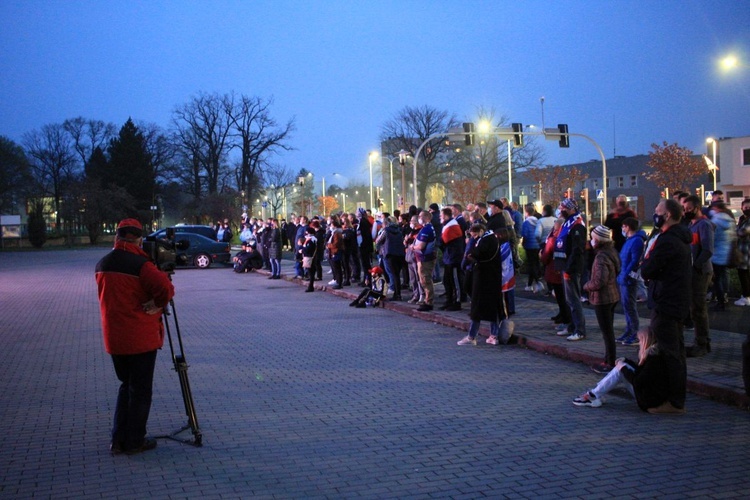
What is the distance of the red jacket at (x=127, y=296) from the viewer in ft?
20.4

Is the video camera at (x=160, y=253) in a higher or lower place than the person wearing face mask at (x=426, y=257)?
higher

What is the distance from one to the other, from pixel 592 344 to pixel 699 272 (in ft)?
5.86

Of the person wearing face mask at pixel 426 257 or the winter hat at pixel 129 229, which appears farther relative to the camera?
the person wearing face mask at pixel 426 257

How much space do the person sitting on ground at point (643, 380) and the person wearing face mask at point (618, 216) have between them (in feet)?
20.3

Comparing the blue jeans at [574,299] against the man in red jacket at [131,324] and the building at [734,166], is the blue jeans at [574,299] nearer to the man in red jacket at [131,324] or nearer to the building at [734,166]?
the man in red jacket at [131,324]

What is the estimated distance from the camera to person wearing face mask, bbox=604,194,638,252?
13.4 meters

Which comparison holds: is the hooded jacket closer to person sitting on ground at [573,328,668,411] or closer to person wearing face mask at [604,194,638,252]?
person sitting on ground at [573,328,668,411]

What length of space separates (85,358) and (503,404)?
6569 millimetres

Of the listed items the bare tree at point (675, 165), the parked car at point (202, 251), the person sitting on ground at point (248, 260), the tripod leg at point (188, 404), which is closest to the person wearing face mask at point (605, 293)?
the tripod leg at point (188, 404)

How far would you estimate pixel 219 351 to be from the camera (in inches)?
445

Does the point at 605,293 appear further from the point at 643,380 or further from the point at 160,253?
the point at 160,253

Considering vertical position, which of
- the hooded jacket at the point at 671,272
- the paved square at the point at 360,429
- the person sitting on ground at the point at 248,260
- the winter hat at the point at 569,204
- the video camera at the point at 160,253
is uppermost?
the winter hat at the point at 569,204

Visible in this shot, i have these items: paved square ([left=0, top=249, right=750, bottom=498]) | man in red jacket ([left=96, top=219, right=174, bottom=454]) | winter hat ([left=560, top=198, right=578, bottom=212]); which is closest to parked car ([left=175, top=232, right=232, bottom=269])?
paved square ([left=0, top=249, right=750, bottom=498])

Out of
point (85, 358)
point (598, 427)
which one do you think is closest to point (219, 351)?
point (85, 358)
